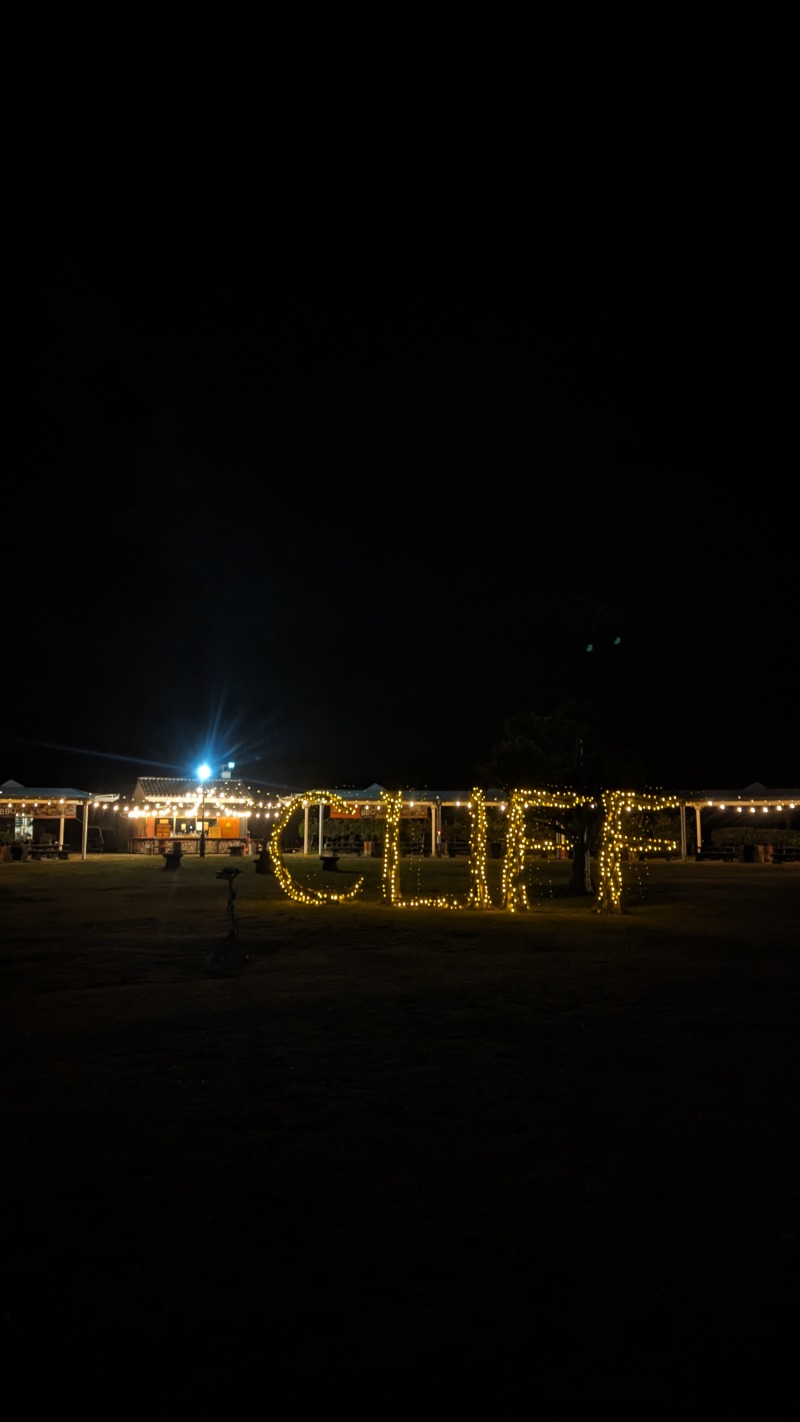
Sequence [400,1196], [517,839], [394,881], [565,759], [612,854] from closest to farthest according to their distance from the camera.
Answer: [400,1196], [612,854], [517,839], [394,881], [565,759]

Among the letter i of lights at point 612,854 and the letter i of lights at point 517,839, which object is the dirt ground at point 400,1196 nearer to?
the letter i of lights at point 612,854

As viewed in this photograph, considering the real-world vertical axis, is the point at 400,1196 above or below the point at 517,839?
below

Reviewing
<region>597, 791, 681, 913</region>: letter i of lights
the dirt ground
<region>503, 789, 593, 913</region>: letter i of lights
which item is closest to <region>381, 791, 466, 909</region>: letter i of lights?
<region>503, 789, 593, 913</region>: letter i of lights

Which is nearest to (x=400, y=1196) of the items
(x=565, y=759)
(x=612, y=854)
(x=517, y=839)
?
(x=612, y=854)

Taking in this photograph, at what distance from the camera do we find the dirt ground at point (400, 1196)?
9.39ft

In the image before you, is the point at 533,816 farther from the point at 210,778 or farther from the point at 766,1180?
the point at 210,778

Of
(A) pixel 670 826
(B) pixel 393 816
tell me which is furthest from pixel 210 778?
(B) pixel 393 816

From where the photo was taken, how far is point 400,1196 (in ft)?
13.7

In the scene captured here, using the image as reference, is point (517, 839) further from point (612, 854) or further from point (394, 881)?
point (394, 881)

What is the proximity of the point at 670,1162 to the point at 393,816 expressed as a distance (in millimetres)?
13799

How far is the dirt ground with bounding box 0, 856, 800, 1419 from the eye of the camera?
2.86 metres

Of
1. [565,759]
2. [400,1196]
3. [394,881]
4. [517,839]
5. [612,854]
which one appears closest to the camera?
[400,1196]

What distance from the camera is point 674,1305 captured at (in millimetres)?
3229

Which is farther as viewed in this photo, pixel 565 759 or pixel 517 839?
pixel 565 759
